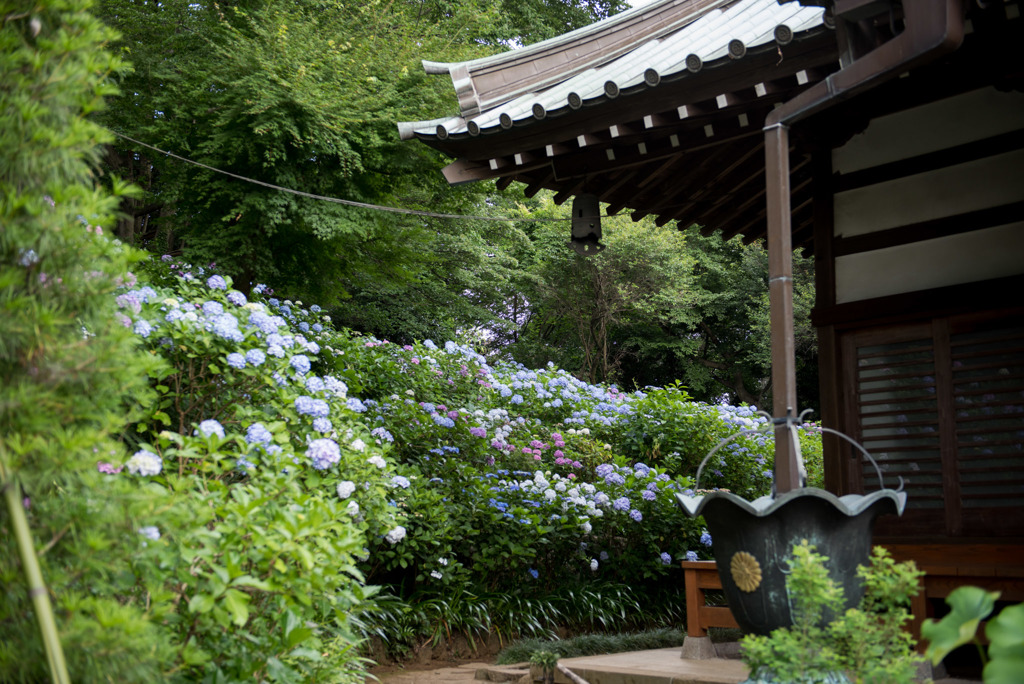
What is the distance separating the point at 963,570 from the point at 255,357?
12.0 feet

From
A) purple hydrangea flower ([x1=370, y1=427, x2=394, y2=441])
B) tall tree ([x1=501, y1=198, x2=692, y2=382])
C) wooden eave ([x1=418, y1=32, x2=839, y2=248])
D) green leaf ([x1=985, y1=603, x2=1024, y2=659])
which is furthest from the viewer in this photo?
tall tree ([x1=501, y1=198, x2=692, y2=382])

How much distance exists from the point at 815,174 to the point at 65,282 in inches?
169

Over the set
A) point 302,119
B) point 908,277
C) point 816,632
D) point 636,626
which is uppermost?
point 302,119

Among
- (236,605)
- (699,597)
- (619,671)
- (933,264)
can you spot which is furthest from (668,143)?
(236,605)

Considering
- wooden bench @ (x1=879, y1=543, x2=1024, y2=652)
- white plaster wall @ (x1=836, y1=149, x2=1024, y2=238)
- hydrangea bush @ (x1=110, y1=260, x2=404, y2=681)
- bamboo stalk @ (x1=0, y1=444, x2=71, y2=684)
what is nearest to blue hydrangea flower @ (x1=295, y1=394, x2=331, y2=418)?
hydrangea bush @ (x1=110, y1=260, x2=404, y2=681)

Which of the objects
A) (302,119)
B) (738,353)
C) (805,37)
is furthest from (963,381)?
(738,353)

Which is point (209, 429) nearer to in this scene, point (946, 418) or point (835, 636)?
point (835, 636)

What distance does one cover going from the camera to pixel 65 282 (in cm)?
219

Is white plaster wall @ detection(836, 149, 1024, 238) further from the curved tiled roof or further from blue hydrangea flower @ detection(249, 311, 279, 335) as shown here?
blue hydrangea flower @ detection(249, 311, 279, 335)

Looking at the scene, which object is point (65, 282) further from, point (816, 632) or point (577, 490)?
point (577, 490)

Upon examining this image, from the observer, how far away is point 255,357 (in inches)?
165

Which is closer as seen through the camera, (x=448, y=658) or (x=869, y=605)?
(x=869, y=605)

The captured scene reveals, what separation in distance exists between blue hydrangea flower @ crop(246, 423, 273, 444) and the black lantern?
2.83 m

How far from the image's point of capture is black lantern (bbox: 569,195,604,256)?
18.3 ft
